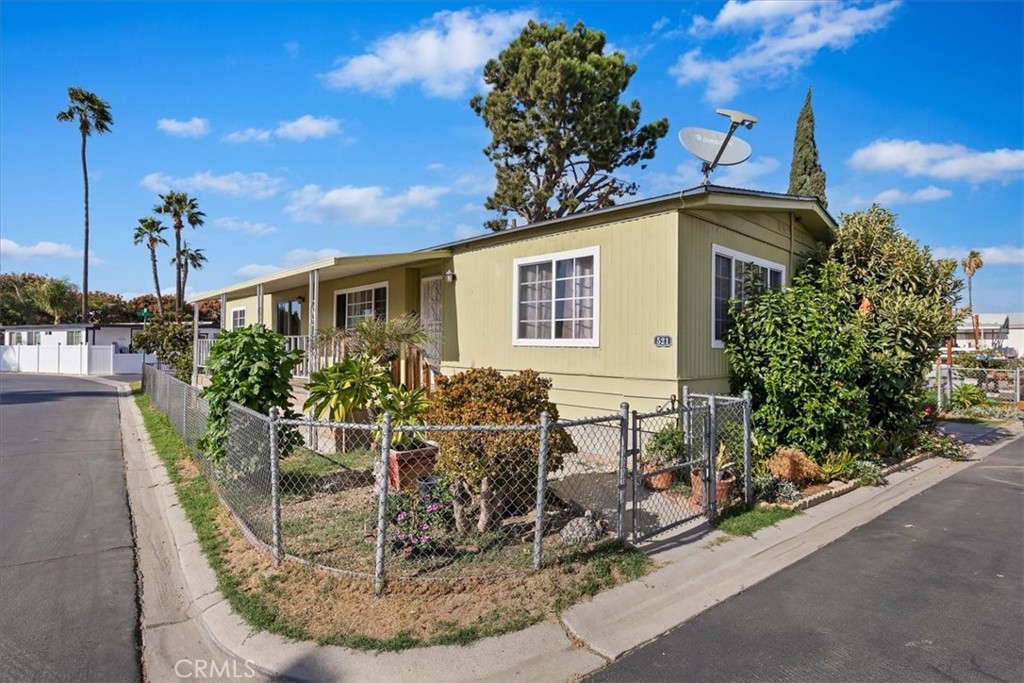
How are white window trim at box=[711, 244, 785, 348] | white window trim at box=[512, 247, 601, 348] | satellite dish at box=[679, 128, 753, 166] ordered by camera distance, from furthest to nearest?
satellite dish at box=[679, 128, 753, 166], white window trim at box=[512, 247, 601, 348], white window trim at box=[711, 244, 785, 348]

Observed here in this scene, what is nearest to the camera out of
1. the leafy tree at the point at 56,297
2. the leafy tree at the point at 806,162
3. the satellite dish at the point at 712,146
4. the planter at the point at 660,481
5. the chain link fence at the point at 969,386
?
the planter at the point at 660,481

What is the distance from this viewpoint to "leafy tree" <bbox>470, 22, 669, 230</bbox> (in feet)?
68.5

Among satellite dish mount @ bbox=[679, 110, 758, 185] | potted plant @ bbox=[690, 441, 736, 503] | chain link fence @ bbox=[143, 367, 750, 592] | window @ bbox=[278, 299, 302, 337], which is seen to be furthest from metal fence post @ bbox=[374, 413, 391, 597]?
window @ bbox=[278, 299, 302, 337]

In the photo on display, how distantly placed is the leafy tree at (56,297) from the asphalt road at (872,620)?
154ft

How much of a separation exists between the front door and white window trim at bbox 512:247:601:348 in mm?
1983

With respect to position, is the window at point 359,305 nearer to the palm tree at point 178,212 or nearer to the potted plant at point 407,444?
the potted plant at point 407,444

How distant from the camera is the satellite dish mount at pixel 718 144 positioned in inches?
336

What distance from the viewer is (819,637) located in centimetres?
355

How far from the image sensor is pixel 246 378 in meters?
6.20

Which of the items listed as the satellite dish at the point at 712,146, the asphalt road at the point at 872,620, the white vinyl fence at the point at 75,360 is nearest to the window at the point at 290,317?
the satellite dish at the point at 712,146

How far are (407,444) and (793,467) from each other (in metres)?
4.35

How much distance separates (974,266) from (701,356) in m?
34.3

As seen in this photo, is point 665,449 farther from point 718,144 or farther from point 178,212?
point 178,212

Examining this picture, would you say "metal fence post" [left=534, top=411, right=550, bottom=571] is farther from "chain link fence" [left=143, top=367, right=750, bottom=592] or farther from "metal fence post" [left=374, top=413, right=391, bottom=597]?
"metal fence post" [left=374, top=413, right=391, bottom=597]
